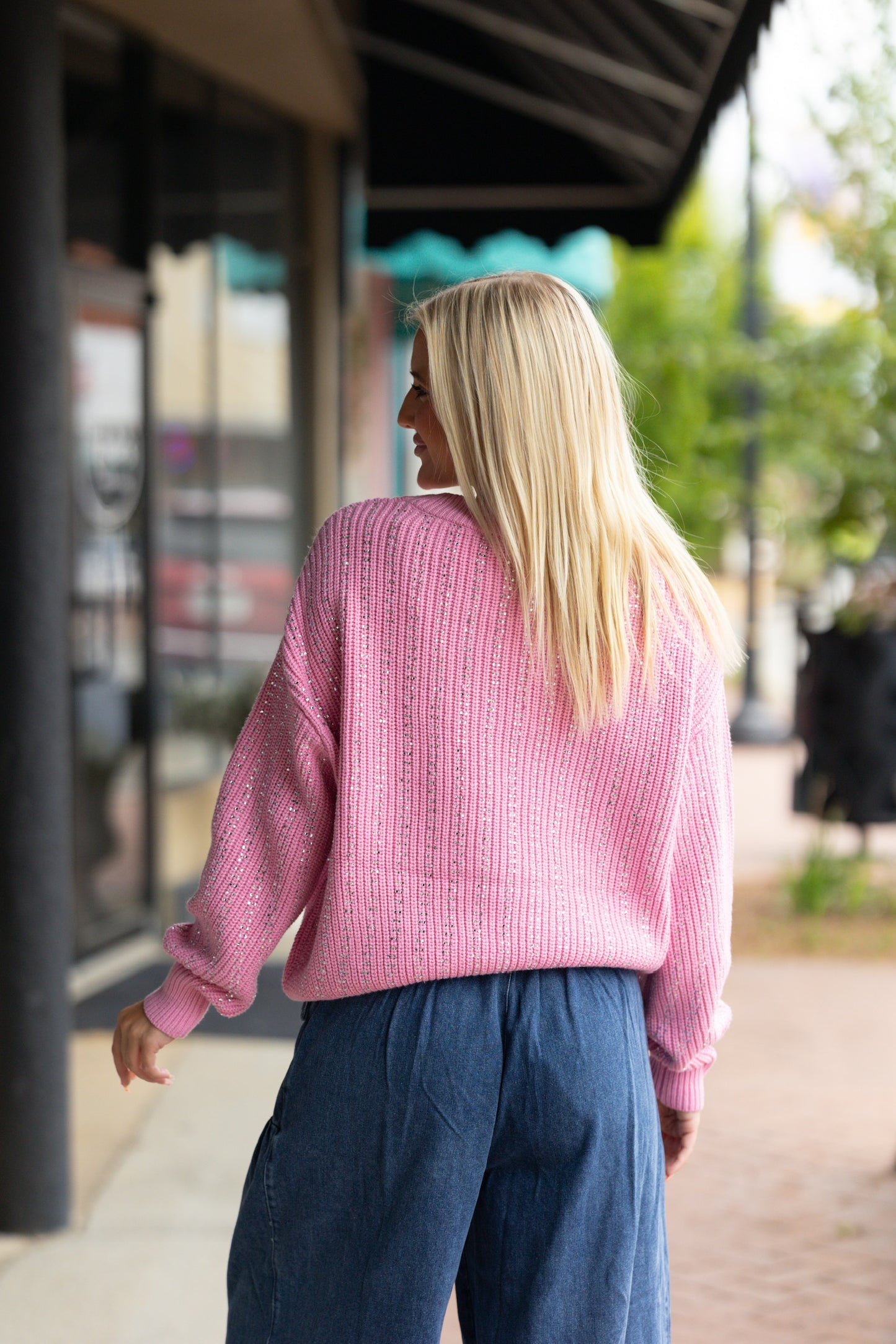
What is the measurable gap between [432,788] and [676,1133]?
2.21ft

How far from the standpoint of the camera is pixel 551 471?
163 cm

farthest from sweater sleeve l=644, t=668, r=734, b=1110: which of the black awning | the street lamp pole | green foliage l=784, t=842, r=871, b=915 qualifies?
the street lamp pole

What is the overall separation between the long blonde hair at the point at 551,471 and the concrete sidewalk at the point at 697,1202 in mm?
2053

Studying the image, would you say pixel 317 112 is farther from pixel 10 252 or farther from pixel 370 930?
pixel 370 930

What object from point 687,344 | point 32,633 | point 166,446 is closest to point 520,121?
point 166,446

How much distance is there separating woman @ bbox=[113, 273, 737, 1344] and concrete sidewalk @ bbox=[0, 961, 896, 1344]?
1.59 meters

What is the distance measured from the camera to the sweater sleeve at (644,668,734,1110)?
1.73 m

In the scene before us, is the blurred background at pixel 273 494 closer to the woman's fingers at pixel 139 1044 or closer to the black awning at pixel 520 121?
the black awning at pixel 520 121

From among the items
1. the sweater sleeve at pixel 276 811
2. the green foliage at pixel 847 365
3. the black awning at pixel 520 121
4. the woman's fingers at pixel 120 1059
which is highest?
the black awning at pixel 520 121

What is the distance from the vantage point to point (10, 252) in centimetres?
324

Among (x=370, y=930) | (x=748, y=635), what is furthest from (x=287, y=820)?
(x=748, y=635)

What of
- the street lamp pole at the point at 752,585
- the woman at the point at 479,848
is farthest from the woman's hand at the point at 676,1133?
the street lamp pole at the point at 752,585

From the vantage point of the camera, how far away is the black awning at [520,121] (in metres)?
6.23

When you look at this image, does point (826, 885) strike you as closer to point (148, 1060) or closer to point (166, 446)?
point (166, 446)
